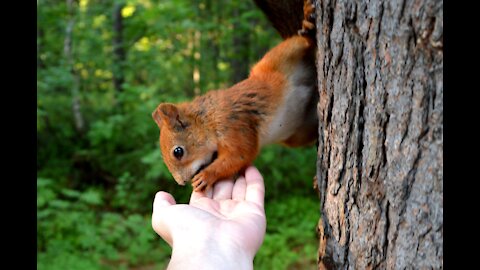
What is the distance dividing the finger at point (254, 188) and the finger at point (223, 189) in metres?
0.12

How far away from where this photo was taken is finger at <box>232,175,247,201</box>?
2368mm

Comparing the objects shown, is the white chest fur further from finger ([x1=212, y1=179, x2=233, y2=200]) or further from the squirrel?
finger ([x1=212, y1=179, x2=233, y2=200])

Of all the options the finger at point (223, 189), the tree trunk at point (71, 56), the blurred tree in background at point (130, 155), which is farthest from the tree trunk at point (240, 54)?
the finger at point (223, 189)

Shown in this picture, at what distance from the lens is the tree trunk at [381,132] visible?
135 cm

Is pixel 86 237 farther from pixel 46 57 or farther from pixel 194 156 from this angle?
pixel 46 57

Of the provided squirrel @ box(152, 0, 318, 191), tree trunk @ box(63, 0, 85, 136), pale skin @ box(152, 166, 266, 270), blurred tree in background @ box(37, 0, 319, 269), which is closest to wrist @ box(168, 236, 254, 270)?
pale skin @ box(152, 166, 266, 270)

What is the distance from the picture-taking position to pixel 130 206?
6578mm

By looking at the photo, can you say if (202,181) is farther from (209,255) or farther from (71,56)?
(71,56)

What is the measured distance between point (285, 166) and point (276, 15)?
15.1ft

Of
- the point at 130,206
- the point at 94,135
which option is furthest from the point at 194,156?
the point at 94,135

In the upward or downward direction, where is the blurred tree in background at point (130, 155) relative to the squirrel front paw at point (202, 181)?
downward

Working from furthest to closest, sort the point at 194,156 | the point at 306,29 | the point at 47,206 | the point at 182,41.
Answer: the point at 182,41 → the point at 47,206 → the point at 194,156 → the point at 306,29

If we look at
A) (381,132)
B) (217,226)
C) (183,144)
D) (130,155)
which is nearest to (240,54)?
(130,155)

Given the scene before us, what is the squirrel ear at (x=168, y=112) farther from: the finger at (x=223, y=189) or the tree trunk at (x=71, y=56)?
the tree trunk at (x=71, y=56)
